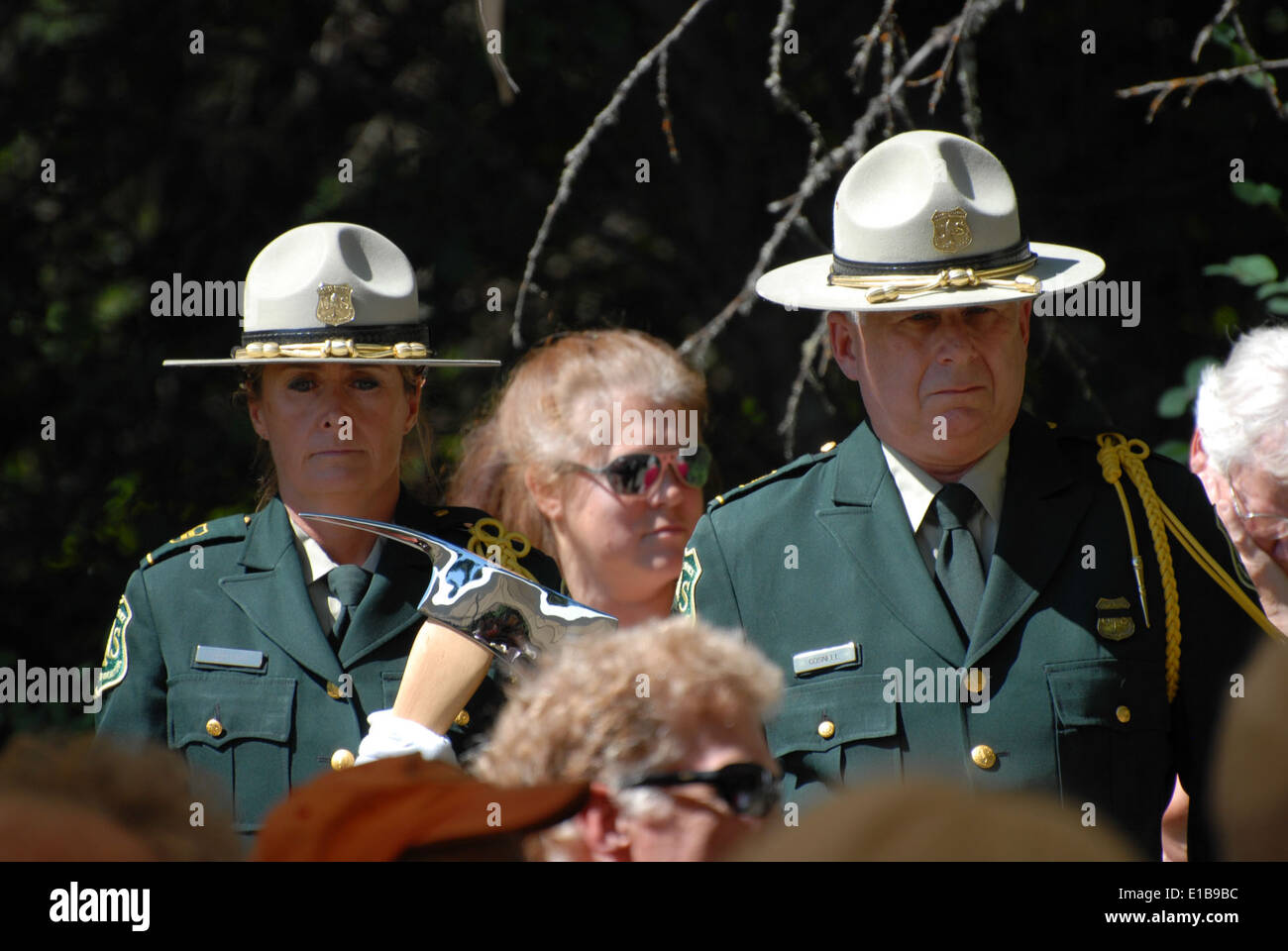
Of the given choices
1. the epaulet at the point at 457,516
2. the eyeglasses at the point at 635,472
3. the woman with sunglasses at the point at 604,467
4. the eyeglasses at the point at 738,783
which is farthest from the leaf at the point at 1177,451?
the eyeglasses at the point at 738,783

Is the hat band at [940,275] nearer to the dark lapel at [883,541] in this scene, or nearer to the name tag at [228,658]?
the dark lapel at [883,541]

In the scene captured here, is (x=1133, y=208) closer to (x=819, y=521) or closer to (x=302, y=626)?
(x=819, y=521)

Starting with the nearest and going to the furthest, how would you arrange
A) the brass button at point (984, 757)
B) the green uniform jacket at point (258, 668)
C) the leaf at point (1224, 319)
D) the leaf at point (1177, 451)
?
the brass button at point (984, 757) < the green uniform jacket at point (258, 668) < the leaf at point (1177, 451) < the leaf at point (1224, 319)

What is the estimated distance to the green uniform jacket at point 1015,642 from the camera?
2670 millimetres

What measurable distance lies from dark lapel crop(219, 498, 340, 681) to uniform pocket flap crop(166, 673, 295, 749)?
0.07 metres

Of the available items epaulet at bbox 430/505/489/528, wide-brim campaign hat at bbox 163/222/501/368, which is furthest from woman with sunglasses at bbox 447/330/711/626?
wide-brim campaign hat at bbox 163/222/501/368

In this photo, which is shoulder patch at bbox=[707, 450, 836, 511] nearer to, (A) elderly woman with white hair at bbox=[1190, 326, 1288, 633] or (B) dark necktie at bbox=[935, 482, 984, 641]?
(B) dark necktie at bbox=[935, 482, 984, 641]

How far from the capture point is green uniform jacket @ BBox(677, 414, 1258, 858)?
2670mm

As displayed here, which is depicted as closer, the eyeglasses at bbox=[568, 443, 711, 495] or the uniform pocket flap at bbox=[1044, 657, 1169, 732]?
the uniform pocket flap at bbox=[1044, 657, 1169, 732]

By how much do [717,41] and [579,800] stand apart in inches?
148

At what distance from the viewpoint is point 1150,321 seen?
4898mm

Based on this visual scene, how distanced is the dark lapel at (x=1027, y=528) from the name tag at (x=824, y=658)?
0.20m

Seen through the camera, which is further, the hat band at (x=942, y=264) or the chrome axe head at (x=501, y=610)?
the hat band at (x=942, y=264)
